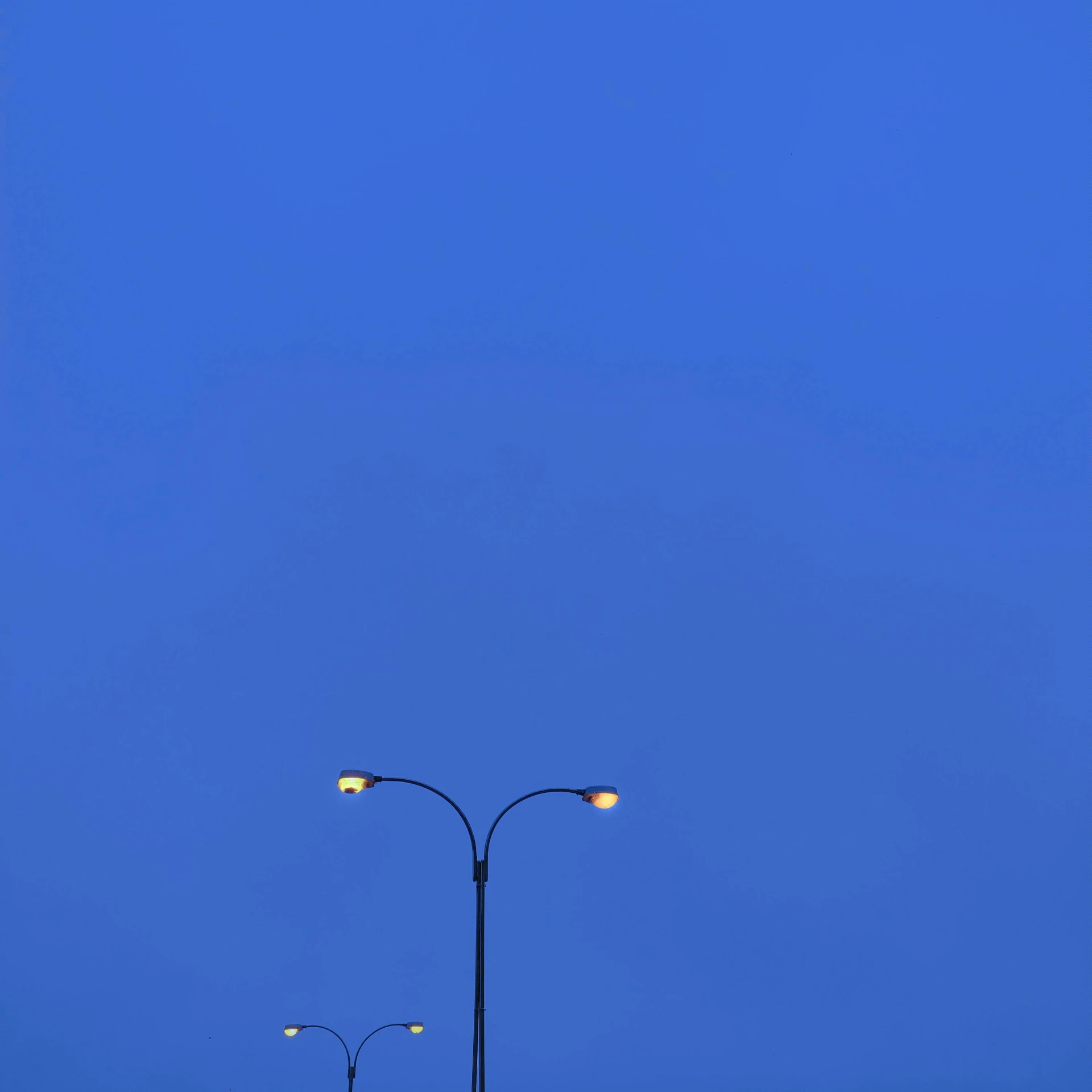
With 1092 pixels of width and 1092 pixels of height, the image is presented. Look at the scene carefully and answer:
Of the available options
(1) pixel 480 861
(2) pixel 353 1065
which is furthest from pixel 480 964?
(2) pixel 353 1065

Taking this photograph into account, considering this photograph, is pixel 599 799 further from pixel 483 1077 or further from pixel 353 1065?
pixel 353 1065

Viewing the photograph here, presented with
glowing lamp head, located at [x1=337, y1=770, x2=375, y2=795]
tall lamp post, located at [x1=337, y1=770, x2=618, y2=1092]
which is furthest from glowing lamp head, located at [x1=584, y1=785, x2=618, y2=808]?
glowing lamp head, located at [x1=337, y1=770, x2=375, y2=795]

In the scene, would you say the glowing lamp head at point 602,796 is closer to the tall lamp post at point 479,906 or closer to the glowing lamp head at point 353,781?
the tall lamp post at point 479,906

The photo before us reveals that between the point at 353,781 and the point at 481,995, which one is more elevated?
the point at 353,781

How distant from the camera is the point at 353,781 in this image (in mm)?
13586

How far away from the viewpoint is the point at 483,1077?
1380cm

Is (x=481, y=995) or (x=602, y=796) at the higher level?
(x=602, y=796)

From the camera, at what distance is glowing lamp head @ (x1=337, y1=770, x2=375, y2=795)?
13.5 metres

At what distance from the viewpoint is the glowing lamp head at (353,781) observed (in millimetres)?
13492

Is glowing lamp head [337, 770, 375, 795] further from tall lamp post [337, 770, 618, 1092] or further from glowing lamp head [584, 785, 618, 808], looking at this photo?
glowing lamp head [584, 785, 618, 808]

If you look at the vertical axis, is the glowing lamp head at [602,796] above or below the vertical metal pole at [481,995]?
above

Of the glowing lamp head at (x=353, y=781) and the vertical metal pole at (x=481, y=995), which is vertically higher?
the glowing lamp head at (x=353, y=781)

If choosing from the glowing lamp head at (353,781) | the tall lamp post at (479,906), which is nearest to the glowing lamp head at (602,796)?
the tall lamp post at (479,906)

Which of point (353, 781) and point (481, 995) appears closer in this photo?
point (353, 781)
